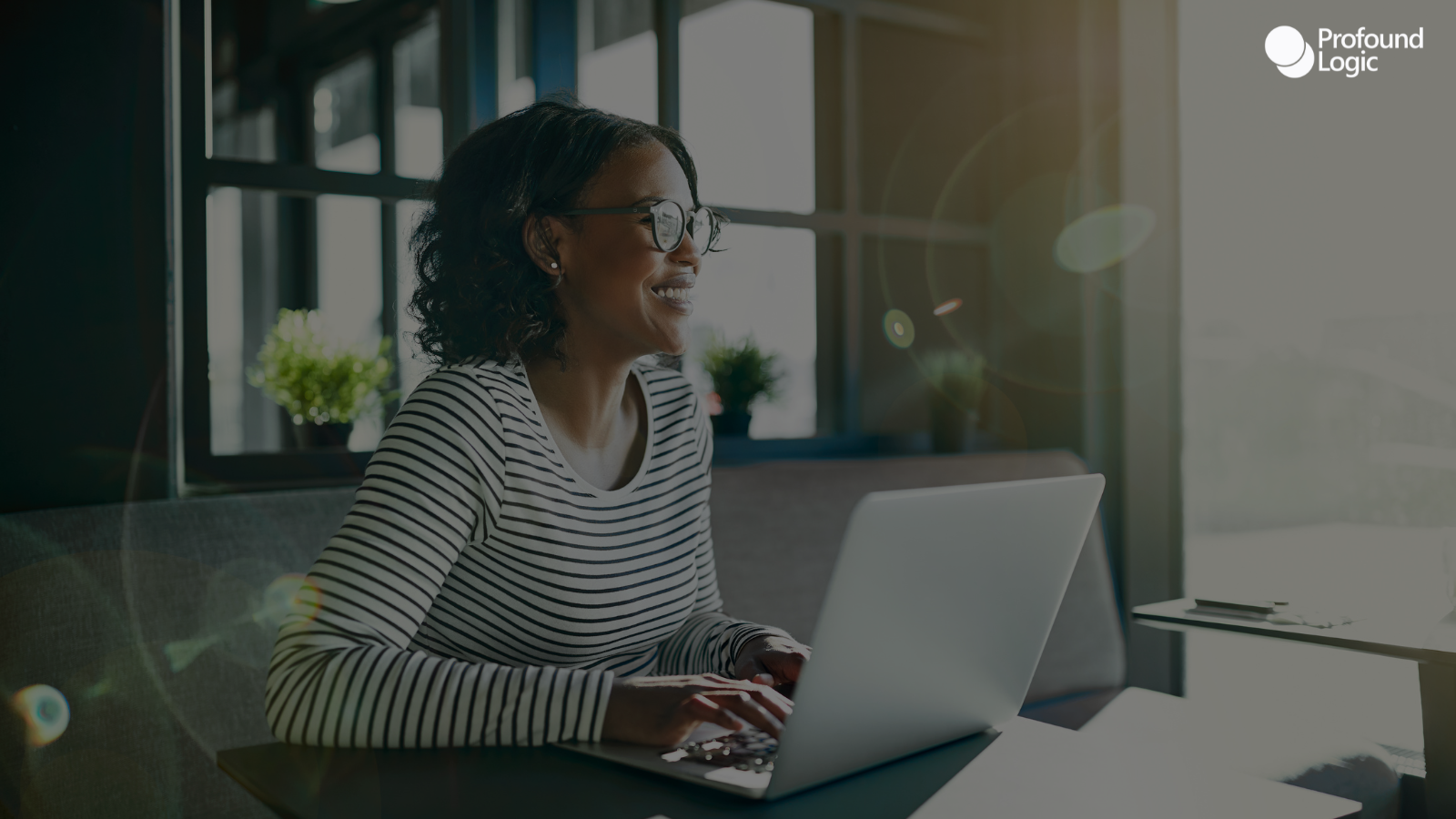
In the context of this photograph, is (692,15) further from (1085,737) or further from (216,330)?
→ (1085,737)

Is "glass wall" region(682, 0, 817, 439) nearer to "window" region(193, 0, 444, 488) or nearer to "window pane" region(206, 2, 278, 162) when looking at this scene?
"window" region(193, 0, 444, 488)

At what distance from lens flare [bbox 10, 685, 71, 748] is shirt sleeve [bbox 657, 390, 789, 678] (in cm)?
78

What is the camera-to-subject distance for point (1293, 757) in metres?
1.69

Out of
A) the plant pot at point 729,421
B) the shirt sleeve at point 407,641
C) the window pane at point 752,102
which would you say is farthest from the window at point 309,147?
the shirt sleeve at point 407,641

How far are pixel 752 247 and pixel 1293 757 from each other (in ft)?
5.71

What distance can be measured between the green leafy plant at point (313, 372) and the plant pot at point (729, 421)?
0.91m

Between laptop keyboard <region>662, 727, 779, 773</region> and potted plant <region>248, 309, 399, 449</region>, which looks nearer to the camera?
laptop keyboard <region>662, 727, 779, 773</region>

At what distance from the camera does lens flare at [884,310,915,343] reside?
3.05 meters

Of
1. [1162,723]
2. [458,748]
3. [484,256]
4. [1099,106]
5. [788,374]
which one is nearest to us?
[458,748]

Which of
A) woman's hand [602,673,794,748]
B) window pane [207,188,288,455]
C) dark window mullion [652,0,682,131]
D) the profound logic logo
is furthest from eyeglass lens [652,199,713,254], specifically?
window pane [207,188,288,455]

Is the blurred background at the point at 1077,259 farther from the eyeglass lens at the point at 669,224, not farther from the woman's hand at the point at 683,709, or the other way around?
the woman's hand at the point at 683,709

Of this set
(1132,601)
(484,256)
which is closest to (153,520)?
(484,256)

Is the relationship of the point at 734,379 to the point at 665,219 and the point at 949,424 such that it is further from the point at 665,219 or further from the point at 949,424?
the point at 665,219

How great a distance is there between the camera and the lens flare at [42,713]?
124 cm
